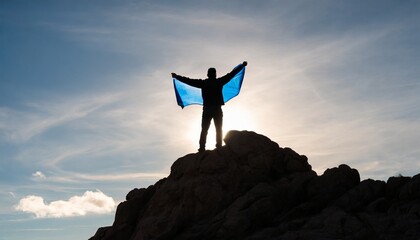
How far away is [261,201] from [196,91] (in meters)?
9.55

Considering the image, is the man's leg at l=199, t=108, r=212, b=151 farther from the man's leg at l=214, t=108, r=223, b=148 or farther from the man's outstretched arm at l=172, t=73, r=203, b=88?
the man's outstretched arm at l=172, t=73, r=203, b=88

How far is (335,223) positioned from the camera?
19.5 meters

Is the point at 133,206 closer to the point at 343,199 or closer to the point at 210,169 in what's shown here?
the point at 210,169

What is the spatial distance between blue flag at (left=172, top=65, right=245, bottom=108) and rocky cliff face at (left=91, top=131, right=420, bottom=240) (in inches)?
135

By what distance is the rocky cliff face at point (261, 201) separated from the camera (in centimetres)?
1962

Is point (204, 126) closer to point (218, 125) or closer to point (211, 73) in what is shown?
point (218, 125)

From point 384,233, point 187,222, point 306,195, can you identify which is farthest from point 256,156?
point 384,233

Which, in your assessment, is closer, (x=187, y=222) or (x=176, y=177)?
(x=187, y=222)

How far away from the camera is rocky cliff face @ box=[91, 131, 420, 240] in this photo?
64.4ft

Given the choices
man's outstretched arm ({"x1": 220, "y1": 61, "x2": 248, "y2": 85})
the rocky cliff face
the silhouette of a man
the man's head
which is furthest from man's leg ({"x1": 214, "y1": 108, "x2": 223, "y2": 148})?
the man's head

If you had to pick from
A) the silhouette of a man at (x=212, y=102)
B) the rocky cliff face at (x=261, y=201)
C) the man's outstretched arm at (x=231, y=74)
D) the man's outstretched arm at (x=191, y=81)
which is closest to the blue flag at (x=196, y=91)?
the man's outstretched arm at (x=231, y=74)

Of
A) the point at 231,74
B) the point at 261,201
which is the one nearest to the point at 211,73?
the point at 231,74

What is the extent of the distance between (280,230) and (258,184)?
3.90 metres

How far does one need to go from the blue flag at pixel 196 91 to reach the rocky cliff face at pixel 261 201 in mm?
3435
